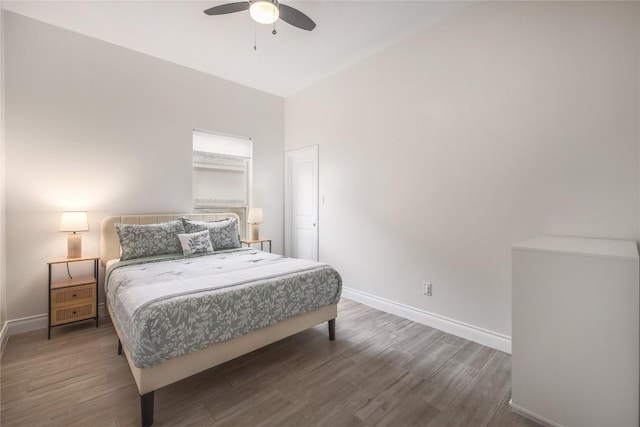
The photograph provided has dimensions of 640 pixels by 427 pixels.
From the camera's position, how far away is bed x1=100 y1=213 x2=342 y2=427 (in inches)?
62.6

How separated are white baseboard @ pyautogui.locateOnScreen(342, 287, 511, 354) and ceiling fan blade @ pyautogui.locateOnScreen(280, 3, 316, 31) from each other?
298cm

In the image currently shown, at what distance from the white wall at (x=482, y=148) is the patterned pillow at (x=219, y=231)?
143cm

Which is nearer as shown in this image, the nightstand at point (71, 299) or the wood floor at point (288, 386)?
the wood floor at point (288, 386)

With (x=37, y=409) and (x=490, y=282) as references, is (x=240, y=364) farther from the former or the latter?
(x=490, y=282)

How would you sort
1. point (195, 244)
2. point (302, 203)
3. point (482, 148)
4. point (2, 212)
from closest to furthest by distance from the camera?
point (482, 148)
point (2, 212)
point (195, 244)
point (302, 203)

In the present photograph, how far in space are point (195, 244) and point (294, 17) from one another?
246cm

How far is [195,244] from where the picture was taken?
3.10 meters

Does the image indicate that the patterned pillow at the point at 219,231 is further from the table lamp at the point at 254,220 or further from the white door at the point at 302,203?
the white door at the point at 302,203

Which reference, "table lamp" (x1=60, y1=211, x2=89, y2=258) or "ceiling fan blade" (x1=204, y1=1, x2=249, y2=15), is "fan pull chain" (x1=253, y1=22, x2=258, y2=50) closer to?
"ceiling fan blade" (x1=204, y1=1, x2=249, y2=15)

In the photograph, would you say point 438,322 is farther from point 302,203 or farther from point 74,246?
point 74,246

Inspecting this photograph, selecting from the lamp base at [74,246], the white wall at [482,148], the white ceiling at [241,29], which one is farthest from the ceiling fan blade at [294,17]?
the lamp base at [74,246]

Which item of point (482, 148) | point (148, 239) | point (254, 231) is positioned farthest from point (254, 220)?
point (482, 148)

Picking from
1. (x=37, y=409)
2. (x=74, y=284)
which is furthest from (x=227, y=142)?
(x=37, y=409)

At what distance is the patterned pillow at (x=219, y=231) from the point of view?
334cm
